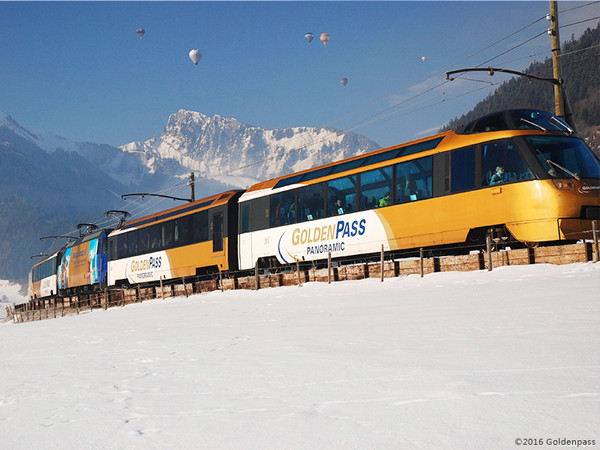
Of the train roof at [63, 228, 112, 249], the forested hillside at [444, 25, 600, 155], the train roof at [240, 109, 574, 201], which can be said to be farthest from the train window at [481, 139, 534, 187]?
the forested hillside at [444, 25, 600, 155]

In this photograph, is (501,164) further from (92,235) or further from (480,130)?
(92,235)

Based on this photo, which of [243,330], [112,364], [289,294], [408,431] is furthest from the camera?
[289,294]

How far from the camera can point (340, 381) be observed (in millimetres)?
6848

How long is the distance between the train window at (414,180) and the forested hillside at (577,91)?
473ft

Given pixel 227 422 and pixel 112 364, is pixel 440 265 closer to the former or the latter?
pixel 112 364

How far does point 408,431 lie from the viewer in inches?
198

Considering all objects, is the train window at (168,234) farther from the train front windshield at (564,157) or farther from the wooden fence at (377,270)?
the train front windshield at (564,157)

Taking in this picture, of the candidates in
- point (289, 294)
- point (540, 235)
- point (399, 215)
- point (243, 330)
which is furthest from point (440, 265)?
point (243, 330)

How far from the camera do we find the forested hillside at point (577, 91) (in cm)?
15825

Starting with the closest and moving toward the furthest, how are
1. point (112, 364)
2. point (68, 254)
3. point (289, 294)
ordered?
point (112, 364), point (289, 294), point (68, 254)

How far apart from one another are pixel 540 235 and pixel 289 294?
7925 mm

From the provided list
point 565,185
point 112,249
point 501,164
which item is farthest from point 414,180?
point 112,249

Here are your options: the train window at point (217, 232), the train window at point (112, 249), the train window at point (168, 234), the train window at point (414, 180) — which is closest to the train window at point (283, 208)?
the train window at point (217, 232)

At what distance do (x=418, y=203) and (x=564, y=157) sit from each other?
4.04 m
